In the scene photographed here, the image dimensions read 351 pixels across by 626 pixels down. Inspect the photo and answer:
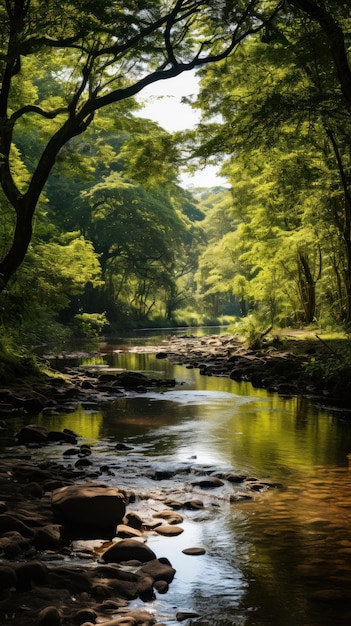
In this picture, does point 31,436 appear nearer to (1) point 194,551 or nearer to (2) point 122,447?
(2) point 122,447

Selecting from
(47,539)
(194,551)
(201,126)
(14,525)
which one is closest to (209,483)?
(194,551)

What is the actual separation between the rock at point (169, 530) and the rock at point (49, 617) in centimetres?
204

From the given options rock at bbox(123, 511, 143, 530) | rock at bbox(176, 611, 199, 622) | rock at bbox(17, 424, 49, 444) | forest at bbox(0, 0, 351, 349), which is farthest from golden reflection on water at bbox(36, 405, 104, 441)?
rock at bbox(176, 611, 199, 622)

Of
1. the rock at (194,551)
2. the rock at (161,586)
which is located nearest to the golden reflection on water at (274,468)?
the rock at (194,551)

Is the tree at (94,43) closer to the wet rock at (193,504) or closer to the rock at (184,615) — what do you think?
the wet rock at (193,504)

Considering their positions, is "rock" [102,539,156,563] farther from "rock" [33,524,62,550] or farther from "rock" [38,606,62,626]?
"rock" [38,606,62,626]

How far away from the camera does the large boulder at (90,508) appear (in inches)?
231

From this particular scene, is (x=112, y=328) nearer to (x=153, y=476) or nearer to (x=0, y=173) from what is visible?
(x=0, y=173)

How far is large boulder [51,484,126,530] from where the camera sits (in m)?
5.87

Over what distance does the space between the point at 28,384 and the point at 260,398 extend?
561cm

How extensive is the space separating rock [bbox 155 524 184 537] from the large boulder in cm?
40

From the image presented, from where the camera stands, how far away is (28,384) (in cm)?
1430

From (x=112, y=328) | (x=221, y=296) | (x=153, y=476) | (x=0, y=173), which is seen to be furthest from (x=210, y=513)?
(x=221, y=296)

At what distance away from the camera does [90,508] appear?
19.3ft
